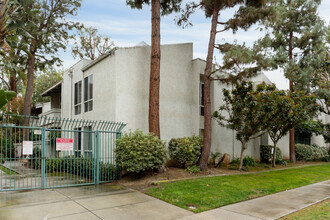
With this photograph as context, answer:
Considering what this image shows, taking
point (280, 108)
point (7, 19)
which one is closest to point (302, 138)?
point (280, 108)

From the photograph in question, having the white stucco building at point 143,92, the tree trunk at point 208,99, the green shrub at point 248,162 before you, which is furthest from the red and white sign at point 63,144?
the green shrub at point 248,162

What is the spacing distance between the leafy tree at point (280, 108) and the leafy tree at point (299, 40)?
317 cm

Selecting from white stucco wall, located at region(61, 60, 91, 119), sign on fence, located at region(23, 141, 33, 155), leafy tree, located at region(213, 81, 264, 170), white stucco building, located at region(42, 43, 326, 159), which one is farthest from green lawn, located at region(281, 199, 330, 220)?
white stucco wall, located at region(61, 60, 91, 119)

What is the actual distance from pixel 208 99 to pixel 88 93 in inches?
274

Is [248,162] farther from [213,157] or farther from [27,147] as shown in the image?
[27,147]

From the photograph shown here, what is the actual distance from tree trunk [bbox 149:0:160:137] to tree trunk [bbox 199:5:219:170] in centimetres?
262

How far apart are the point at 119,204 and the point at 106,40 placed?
2854 cm

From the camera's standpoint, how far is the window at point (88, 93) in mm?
15016

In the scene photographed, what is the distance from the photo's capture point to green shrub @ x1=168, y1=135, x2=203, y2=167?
12269mm

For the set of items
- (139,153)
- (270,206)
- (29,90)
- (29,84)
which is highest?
(29,84)

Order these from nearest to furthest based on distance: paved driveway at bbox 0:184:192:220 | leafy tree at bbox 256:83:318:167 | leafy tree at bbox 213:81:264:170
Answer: paved driveway at bbox 0:184:192:220
leafy tree at bbox 213:81:264:170
leafy tree at bbox 256:83:318:167

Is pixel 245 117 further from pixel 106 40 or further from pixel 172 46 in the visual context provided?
pixel 106 40

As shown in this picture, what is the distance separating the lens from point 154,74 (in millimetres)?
11781

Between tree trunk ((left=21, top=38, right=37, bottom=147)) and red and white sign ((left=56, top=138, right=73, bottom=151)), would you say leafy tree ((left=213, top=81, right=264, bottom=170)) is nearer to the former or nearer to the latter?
red and white sign ((left=56, top=138, right=73, bottom=151))
